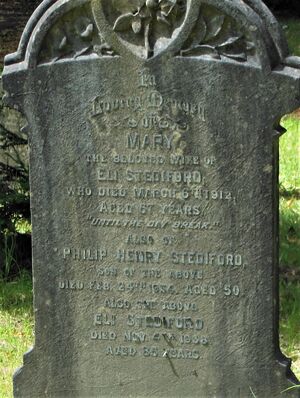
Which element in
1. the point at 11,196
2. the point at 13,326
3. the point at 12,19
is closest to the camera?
the point at 13,326

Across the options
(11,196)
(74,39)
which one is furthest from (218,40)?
(11,196)

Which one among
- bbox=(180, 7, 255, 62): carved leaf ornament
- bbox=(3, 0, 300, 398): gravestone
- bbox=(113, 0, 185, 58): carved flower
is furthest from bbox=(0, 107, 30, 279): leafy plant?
bbox=(180, 7, 255, 62): carved leaf ornament

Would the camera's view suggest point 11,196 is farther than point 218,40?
Yes

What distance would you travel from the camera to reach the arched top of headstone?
13.8 ft

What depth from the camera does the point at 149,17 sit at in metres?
4.28

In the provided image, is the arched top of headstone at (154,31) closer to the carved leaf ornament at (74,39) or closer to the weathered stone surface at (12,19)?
the carved leaf ornament at (74,39)

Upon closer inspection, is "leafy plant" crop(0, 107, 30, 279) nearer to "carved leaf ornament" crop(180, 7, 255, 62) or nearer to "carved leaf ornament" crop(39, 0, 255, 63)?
"carved leaf ornament" crop(39, 0, 255, 63)

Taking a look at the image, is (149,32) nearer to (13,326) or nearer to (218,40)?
(218,40)

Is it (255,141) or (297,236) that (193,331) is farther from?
→ (297,236)

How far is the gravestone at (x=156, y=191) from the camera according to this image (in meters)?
4.26

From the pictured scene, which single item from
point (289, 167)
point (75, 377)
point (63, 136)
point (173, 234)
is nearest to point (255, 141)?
point (173, 234)

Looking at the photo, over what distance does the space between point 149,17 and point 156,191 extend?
75cm

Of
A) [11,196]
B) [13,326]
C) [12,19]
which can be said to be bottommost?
[13,326]

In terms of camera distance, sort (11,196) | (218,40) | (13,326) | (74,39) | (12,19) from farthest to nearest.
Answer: (12,19) < (11,196) < (13,326) < (74,39) < (218,40)
